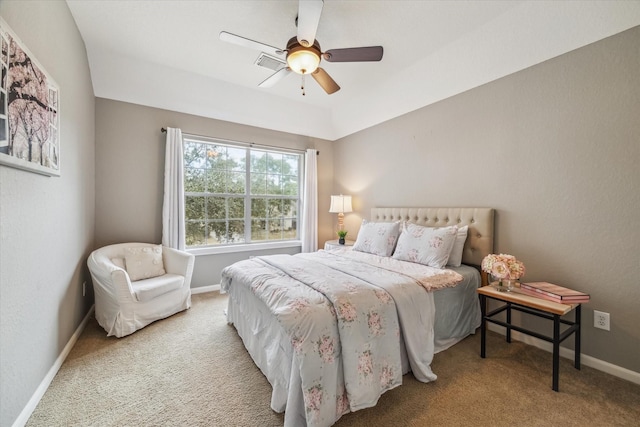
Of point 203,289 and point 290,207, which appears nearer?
point 203,289

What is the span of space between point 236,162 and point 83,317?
8.56ft

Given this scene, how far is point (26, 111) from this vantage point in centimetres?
148

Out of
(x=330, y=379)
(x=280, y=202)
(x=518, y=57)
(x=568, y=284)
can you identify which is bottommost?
(x=330, y=379)

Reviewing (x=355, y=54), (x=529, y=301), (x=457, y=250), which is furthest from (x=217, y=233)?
(x=529, y=301)

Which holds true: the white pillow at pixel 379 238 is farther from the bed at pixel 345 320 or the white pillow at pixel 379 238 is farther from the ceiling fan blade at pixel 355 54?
the ceiling fan blade at pixel 355 54

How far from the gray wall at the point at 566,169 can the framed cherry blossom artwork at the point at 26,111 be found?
3.52m

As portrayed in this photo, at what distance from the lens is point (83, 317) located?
258 centimetres

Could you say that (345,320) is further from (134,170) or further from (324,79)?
(134,170)

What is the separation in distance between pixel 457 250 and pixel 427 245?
0.33m

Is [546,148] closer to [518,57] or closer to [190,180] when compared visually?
[518,57]

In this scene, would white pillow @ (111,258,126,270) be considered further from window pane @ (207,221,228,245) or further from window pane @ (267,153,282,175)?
window pane @ (267,153,282,175)

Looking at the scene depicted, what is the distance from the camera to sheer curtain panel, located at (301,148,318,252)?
4.49m

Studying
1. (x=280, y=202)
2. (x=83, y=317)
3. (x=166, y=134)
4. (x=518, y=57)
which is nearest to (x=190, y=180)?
(x=166, y=134)

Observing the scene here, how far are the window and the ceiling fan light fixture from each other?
2.18m
